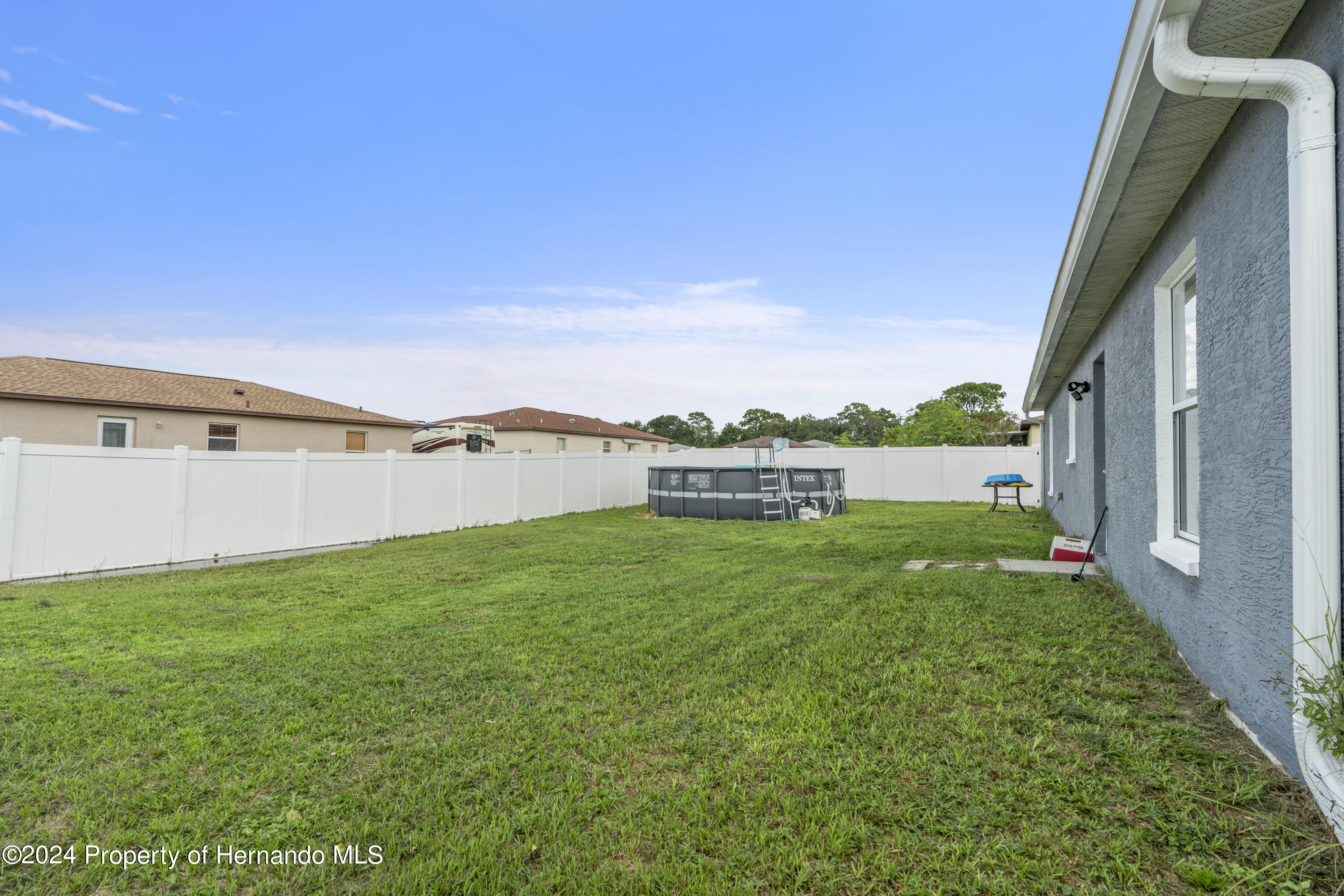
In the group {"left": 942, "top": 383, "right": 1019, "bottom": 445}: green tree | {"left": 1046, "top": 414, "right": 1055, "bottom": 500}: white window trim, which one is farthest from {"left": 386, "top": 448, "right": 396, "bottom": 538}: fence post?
{"left": 942, "top": 383, "right": 1019, "bottom": 445}: green tree

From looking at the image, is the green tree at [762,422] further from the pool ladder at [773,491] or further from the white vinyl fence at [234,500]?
the pool ladder at [773,491]

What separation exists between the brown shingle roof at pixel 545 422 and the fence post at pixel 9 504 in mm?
23828

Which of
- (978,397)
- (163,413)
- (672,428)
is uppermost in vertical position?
(978,397)

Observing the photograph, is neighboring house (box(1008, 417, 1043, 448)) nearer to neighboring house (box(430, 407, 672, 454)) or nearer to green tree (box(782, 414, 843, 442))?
neighboring house (box(430, 407, 672, 454))

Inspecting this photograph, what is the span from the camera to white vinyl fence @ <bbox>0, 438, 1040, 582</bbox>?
7191 millimetres

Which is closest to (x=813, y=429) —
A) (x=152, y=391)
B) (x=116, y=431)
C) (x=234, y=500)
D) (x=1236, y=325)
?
(x=152, y=391)

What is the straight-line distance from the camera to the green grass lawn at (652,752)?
1.87m

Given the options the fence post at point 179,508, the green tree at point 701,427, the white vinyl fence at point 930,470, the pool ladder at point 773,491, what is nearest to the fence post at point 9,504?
the fence post at point 179,508

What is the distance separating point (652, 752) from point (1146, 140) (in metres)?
3.80

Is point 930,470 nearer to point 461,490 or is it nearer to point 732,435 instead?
point 461,490

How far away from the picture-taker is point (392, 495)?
37.3 feet

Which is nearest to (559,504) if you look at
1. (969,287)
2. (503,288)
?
(503,288)

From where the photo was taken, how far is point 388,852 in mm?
1982

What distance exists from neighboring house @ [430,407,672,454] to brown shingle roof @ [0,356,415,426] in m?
7.46
